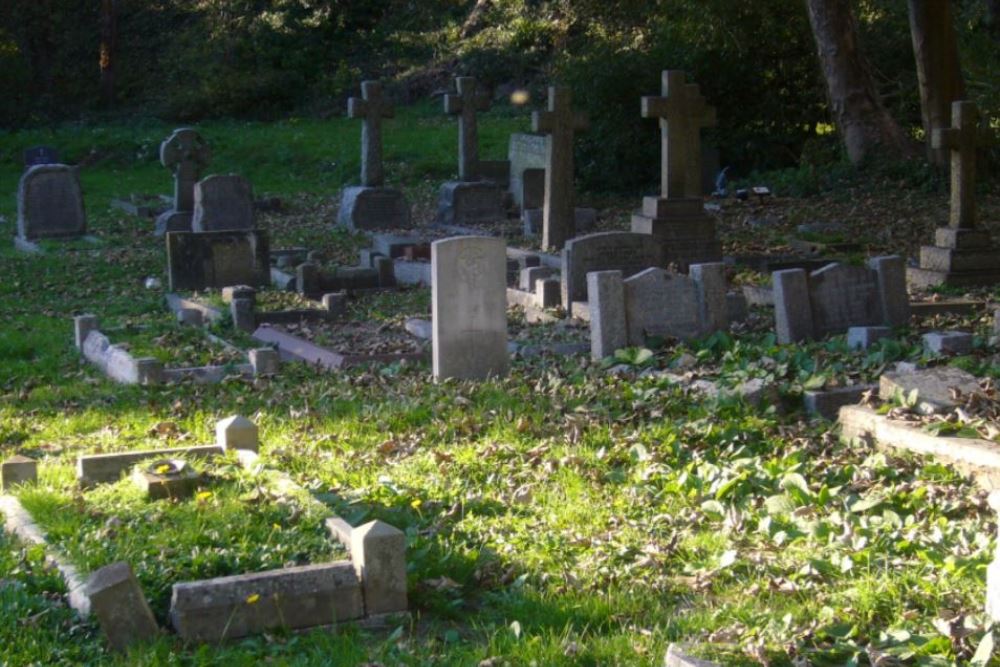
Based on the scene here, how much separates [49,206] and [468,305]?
13.9 m

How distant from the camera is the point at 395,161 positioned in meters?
31.9

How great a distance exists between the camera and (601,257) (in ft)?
47.5

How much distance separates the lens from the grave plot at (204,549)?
18.0 ft

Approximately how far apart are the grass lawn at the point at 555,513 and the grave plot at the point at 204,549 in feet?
0.08

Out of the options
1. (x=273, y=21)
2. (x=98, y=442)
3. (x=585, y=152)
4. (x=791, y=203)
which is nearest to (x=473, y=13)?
(x=273, y=21)

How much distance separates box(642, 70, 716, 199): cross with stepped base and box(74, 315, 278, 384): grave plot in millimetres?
6580

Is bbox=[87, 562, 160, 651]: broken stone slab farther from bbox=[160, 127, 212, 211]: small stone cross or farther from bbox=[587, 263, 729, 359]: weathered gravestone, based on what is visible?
bbox=[160, 127, 212, 211]: small stone cross

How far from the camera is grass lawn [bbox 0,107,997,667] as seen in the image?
5438 mm

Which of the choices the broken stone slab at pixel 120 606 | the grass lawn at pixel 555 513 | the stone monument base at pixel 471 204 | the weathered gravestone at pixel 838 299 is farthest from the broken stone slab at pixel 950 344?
the stone monument base at pixel 471 204

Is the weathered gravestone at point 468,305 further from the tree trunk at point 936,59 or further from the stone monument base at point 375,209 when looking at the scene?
the tree trunk at point 936,59

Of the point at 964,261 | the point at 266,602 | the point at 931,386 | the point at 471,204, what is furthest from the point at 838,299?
the point at 471,204

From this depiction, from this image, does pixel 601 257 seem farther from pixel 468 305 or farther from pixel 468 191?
pixel 468 191

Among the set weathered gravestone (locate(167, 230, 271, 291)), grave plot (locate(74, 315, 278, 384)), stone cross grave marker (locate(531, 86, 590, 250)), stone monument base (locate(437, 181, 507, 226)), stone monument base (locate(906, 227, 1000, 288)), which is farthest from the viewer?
stone monument base (locate(437, 181, 507, 226))

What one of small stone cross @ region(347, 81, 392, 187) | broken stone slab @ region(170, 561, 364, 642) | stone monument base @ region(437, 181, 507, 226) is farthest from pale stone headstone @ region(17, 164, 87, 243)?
broken stone slab @ region(170, 561, 364, 642)
